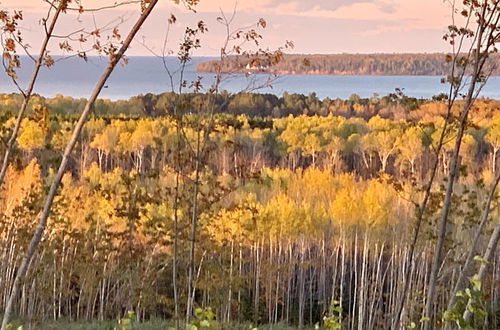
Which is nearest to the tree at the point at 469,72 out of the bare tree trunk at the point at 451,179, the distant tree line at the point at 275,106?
the bare tree trunk at the point at 451,179

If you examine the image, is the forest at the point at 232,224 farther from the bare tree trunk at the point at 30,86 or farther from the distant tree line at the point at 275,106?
the distant tree line at the point at 275,106

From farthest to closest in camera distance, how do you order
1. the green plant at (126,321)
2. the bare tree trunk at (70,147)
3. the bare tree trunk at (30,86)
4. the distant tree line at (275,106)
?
the distant tree line at (275,106) → the green plant at (126,321) → the bare tree trunk at (30,86) → the bare tree trunk at (70,147)

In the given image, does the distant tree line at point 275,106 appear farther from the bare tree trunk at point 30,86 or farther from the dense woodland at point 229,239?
the bare tree trunk at point 30,86

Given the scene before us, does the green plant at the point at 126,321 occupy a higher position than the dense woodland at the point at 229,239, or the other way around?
the green plant at the point at 126,321

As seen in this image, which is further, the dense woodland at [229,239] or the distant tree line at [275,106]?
the distant tree line at [275,106]

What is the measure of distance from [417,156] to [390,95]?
1903 cm

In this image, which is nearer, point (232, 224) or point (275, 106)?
point (232, 224)

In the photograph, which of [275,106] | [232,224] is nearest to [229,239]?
[232,224]

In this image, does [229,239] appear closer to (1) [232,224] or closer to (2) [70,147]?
(1) [232,224]

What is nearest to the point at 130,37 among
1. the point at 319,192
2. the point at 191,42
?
the point at 191,42

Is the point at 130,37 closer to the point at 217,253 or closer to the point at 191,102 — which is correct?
the point at 191,102

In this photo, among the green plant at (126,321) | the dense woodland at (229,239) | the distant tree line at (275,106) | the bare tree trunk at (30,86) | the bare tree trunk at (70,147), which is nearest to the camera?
the bare tree trunk at (70,147)

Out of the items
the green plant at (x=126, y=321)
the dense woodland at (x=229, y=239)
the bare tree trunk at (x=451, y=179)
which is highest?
the bare tree trunk at (x=451, y=179)

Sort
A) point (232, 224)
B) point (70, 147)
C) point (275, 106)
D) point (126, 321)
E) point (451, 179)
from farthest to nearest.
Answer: point (275, 106), point (232, 224), point (451, 179), point (126, 321), point (70, 147)
